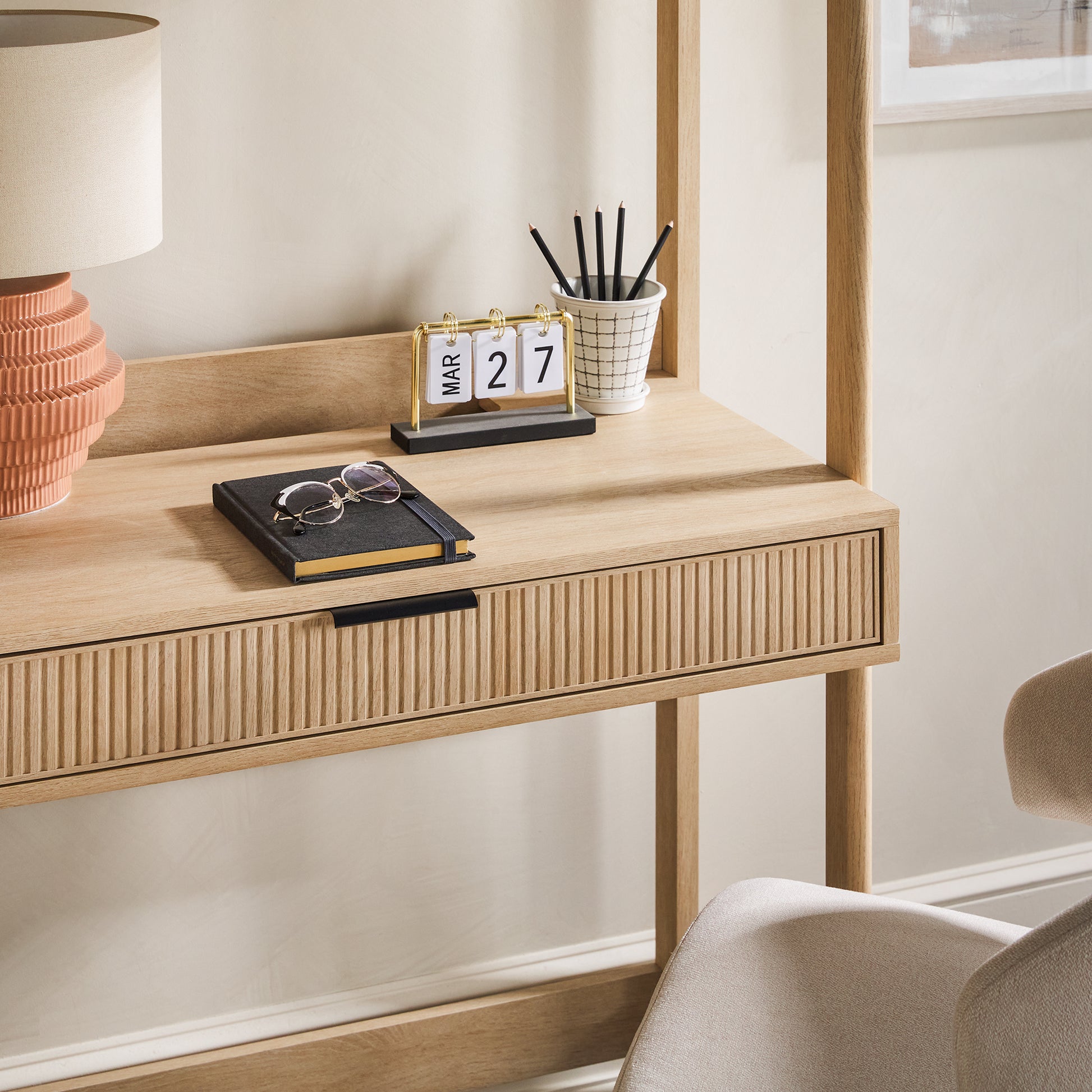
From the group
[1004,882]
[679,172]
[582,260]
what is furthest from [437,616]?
[1004,882]

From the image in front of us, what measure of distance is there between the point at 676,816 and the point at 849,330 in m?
A: 0.65

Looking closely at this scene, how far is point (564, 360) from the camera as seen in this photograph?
1.36m

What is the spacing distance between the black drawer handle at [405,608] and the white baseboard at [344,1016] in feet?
2.62

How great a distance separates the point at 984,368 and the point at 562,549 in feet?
2.81

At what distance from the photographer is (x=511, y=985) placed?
1.77m

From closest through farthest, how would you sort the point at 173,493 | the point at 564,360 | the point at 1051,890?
the point at 173,493 → the point at 564,360 → the point at 1051,890

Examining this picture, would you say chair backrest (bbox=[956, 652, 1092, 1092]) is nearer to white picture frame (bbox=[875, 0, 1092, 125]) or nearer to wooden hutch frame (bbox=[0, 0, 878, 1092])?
wooden hutch frame (bbox=[0, 0, 878, 1092])

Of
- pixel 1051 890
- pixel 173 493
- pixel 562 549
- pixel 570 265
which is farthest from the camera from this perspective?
pixel 1051 890

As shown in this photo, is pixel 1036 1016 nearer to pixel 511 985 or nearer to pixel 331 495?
pixel 331 495

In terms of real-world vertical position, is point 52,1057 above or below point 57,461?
below

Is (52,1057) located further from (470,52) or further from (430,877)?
(470,52)

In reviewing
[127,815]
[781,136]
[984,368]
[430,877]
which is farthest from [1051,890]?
[127,815]

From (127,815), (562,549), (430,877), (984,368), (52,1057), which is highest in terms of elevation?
(984,368)

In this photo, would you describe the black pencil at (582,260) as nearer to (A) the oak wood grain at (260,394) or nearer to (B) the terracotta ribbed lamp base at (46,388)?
(A) the oak wood grain at (260,394)
